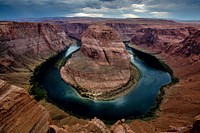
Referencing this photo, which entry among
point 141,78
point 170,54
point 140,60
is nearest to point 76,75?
point 141,78

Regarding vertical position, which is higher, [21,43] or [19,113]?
[19,113]

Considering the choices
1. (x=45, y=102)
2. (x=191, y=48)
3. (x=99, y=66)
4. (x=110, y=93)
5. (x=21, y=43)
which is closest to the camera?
(x=45, y=102)

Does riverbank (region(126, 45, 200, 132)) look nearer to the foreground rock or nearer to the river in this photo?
the river

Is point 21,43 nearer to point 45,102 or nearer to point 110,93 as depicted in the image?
point 45,102

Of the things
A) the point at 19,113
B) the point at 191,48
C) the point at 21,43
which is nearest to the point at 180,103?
the point at 19,113

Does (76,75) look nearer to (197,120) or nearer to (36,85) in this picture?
(36,85)

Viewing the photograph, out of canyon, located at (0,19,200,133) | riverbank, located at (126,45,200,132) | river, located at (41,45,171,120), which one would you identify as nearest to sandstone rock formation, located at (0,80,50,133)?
canyon, located at (0,19,200,133)

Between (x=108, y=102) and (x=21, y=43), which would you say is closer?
(x=108, y=102)
